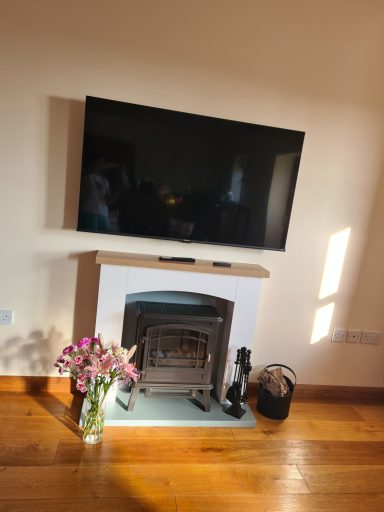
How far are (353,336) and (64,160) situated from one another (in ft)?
7.23

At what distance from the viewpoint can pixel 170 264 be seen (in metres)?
1.96

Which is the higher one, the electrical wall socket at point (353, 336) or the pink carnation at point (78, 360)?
the electrical wall socket at point (353, 336)

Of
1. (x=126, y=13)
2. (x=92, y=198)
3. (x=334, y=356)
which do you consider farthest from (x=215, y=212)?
(x=334, y=356)

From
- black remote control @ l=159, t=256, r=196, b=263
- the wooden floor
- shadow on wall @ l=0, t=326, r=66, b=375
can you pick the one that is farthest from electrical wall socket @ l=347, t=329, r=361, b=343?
shadow on wall @ l=0, t=326, r=66, b=375

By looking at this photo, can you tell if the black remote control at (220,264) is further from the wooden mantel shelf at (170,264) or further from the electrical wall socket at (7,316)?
the electrical wall socket at (7,316)

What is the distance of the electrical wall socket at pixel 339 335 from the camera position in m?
2.39

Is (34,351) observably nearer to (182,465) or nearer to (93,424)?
(93,424)

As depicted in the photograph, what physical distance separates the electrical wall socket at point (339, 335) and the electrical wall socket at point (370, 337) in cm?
13

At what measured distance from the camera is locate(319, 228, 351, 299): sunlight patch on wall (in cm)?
227

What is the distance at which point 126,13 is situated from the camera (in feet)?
6.11

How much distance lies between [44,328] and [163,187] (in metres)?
1.13

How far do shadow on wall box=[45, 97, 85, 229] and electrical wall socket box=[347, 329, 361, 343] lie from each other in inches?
77.5

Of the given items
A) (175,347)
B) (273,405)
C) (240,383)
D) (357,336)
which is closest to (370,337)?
(357,336)

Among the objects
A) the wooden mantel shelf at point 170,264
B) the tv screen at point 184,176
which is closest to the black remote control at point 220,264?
the wooden mantel shelf at point 170,264
